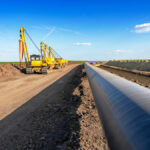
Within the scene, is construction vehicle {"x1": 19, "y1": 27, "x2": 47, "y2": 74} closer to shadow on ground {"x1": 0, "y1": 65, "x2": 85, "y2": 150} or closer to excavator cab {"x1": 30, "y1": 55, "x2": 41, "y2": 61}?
excavator cab {"x1": 30, "y1": 55, "x2": 41, "y2": 61}

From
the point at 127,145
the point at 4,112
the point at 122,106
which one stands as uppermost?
the point at 122,106

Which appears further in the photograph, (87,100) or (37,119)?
(87,100)

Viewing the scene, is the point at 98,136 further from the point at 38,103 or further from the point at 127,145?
the point at 38,103

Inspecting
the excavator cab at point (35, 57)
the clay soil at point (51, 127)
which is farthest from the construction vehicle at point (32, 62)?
the clay soil at point (51, 127)

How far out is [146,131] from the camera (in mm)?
1044

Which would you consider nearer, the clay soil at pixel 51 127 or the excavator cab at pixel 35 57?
the clay soil at pixel 51 127

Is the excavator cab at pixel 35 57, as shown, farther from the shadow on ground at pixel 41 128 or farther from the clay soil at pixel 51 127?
the shadow on ground at pixel 41 128

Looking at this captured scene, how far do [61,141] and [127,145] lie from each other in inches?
87.6

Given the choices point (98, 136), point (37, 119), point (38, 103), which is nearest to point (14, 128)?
point (37, 119)

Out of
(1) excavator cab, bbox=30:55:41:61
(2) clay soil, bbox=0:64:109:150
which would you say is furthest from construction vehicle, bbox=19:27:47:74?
(2) clay soil, bbox=0:64:109:150

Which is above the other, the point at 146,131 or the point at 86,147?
the point at 146,131

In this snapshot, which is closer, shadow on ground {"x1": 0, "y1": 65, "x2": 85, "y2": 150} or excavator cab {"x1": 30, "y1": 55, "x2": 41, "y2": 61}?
shadow on ground {"x1": 0, "y1": 65, "x2": 85, "y2": 150}

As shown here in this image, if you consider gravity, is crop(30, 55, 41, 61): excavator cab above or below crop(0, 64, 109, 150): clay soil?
above

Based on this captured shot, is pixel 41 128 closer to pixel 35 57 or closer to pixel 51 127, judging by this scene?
pixel 51 127
